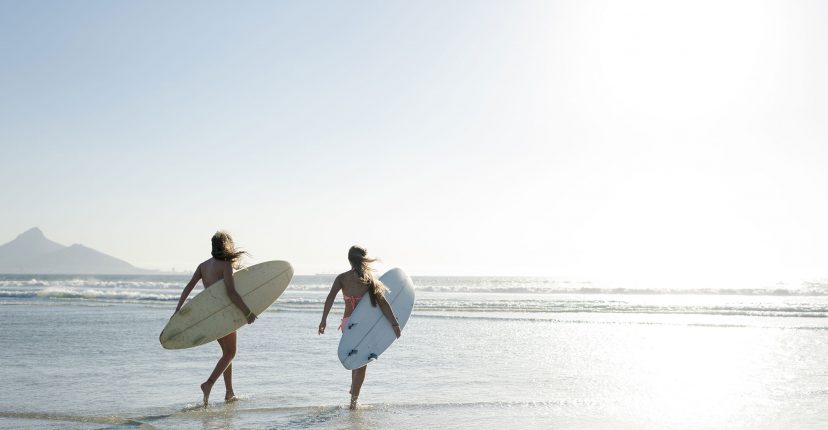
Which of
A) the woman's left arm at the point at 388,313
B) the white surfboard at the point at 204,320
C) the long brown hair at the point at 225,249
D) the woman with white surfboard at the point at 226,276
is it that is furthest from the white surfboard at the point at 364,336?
the long brown hair at the point at 225,249

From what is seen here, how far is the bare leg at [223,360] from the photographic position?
5.82 m

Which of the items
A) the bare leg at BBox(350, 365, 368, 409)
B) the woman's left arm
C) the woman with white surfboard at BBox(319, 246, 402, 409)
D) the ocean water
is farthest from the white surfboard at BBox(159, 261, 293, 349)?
the woman's left arm

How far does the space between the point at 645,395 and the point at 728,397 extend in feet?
2.60

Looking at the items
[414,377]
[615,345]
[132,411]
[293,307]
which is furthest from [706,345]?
[293,307]

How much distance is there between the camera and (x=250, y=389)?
22.1ft

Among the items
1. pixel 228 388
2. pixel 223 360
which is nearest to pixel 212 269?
pixel 223 360

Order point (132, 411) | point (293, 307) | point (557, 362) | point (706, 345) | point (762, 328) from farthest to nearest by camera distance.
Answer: point (293, 307) < point (762, 328) < point (706, 345) < point (557, 362) < point (132, 411)

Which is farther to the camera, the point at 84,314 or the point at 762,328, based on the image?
the point at 84,314

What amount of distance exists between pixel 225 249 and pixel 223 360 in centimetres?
109

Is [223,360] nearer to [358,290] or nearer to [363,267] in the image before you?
[358,290]

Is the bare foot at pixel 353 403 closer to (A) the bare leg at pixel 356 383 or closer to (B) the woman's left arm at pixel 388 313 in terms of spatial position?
(A) the bare leg at pixel 356 383

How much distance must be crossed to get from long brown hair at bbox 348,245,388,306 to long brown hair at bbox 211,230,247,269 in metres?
1.18

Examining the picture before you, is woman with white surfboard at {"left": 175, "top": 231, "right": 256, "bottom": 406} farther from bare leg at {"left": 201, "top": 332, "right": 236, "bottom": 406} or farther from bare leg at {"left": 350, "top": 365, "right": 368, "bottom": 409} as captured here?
bare leg at {"left": 350, "top": 365, "right": 368, "bottom": 409}

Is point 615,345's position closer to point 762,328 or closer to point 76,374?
point 762,328
